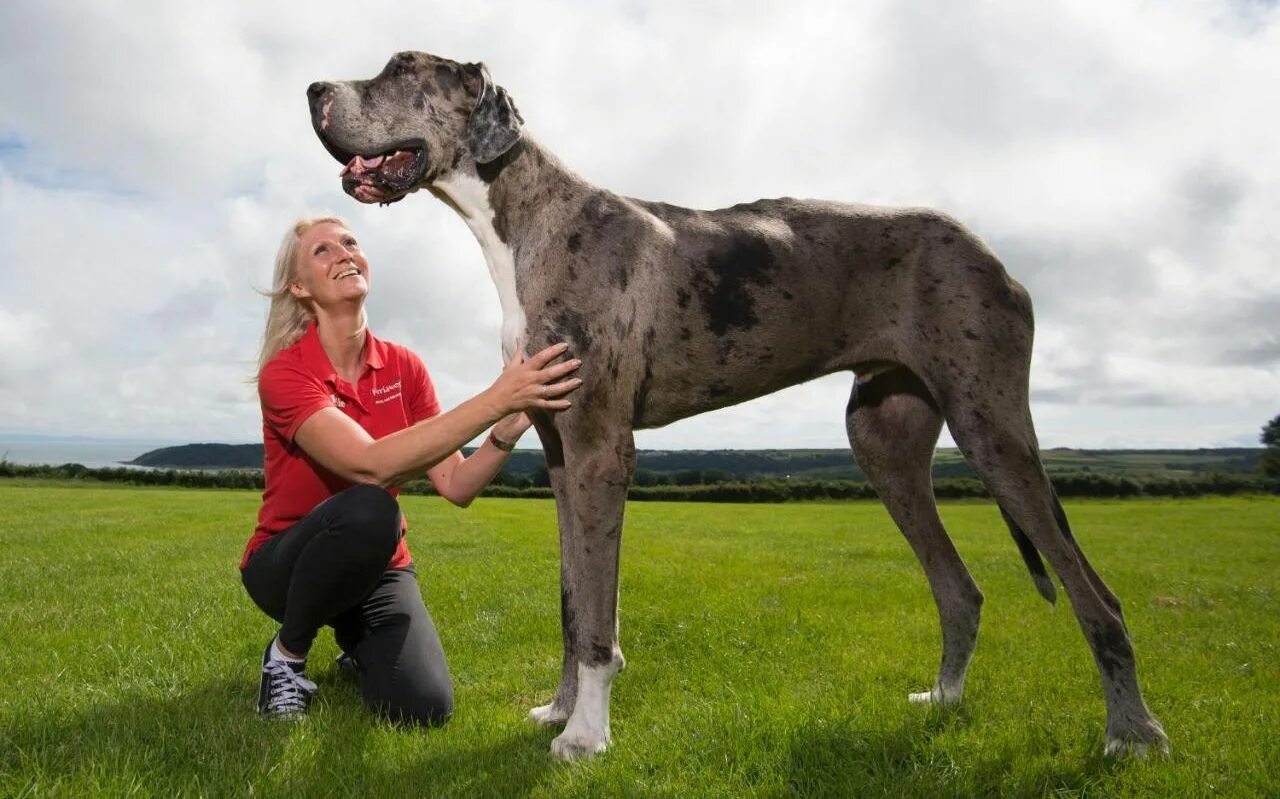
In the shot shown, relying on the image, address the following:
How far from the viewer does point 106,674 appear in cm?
513

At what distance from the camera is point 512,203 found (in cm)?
389

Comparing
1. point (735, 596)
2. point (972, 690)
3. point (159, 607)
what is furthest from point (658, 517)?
point (972, 690)

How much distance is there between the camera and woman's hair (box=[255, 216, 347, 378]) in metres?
5.06

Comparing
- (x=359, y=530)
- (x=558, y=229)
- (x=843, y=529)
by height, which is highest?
(x=558, y=229)

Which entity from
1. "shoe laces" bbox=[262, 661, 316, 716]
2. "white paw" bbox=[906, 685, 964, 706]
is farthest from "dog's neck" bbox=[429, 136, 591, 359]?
"white paw" bbox=[906, 685, 964, 706]

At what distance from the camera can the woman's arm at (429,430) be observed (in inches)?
143

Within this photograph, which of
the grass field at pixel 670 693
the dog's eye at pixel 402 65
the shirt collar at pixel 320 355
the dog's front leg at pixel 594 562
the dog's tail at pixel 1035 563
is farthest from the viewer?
the shirt collar at pixel 320 355

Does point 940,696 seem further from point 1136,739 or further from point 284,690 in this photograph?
point 284,690

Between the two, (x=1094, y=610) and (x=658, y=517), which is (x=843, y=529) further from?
(x=1094, y=610)

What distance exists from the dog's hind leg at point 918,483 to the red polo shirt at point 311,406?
263cm

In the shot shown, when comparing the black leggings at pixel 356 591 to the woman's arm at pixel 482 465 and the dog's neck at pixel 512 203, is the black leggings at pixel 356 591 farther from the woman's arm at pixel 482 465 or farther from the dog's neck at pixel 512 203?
the dog's neck at pixel 512 203

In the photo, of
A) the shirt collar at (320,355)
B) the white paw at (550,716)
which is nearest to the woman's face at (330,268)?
the shirt collar at (320,355)

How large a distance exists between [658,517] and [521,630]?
18007 mm

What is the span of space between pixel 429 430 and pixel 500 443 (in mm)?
833
